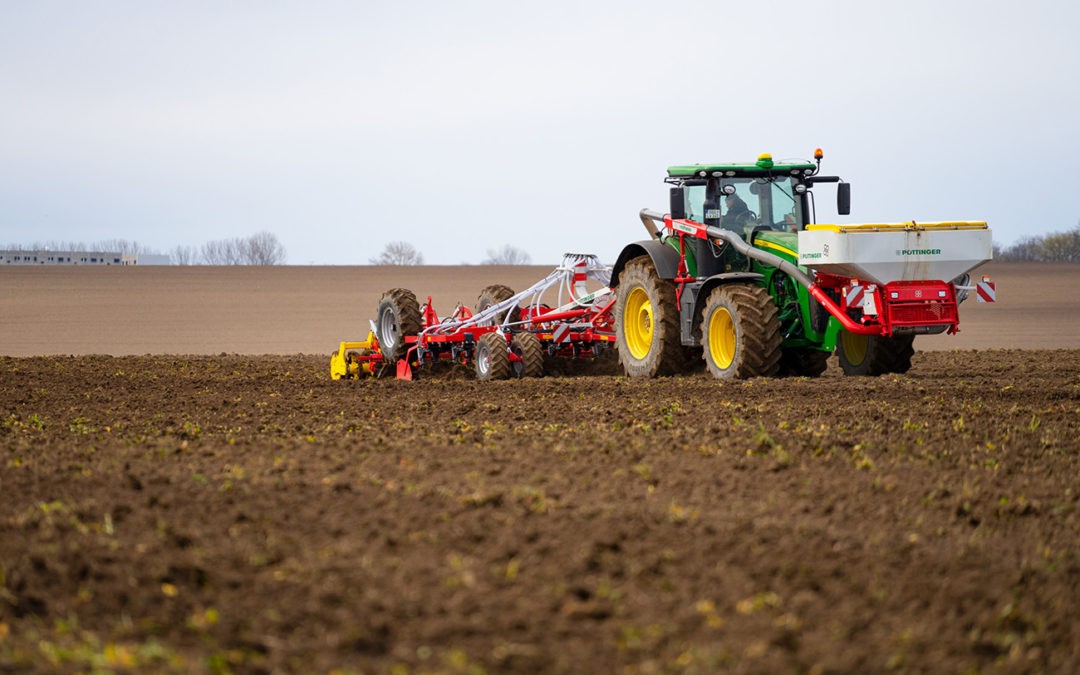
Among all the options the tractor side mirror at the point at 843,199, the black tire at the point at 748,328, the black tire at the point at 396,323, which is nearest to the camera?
the black tire at the point at 748,328

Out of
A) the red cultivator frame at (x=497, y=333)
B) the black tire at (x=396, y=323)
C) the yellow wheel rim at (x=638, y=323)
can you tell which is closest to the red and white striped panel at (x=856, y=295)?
the yellow wheel rim at (x=638, y=323)

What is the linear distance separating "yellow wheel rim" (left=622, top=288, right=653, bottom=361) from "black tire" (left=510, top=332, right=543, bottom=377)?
1.04 metres

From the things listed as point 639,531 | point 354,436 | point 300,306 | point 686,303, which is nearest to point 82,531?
point 639,531

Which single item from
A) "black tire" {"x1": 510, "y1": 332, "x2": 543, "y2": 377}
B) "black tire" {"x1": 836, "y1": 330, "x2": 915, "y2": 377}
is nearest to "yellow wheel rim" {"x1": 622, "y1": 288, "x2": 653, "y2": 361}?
"black tire" {"x1": 510, "y1": 332, "x2": 543, "y2": 377}

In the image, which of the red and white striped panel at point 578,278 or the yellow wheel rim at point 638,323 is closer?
the yellow wheel rim at point 638,323

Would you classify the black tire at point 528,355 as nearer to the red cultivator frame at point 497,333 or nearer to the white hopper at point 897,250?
the red cultivator frame at point 497,333

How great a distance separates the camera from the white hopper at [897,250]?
39.1 feet

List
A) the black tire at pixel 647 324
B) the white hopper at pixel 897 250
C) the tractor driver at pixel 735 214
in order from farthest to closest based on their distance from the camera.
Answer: the black tire at pixel 647 324
the tractor driver at pixel 735 214
the white hopper at pixel 897 250

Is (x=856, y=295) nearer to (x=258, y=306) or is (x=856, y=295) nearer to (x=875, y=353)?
(x=875, y=353)

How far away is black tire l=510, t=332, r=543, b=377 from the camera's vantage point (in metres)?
14.7

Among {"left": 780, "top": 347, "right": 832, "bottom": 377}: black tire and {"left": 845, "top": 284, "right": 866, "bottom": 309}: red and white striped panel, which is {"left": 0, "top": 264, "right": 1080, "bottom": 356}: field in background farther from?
{"left": 845, "top": 284, "right": 866, "bottom": 309}: red and white striped panel

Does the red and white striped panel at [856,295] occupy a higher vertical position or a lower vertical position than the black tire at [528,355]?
higher

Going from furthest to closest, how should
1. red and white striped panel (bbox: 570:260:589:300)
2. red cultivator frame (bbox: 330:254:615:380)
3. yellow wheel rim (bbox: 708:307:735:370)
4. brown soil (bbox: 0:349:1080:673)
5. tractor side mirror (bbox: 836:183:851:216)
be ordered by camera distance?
red and white striped panel (bbox: 570:260:589:300) < red cultivator frame (bbox: 330:254:615:380) < tractor side mirror (bbox: 836:183:851:216) < yellow wheel rim (bbox: 708:307:735:370) < brown soil (bbox: 0:349:1080:673)

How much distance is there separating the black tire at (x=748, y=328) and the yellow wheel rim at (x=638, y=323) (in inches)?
62.4
